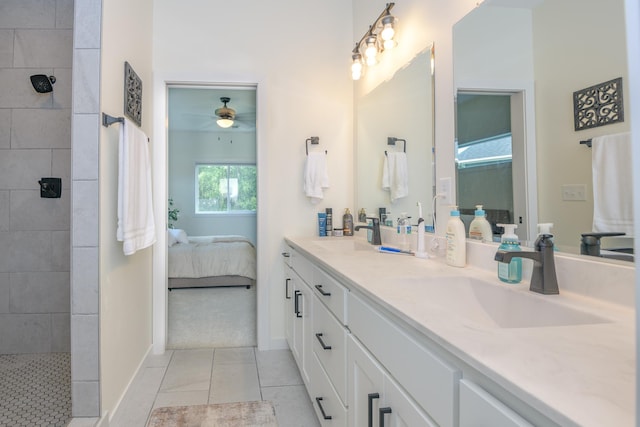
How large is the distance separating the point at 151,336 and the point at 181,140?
4.98 metres

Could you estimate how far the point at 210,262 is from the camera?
13.3ft

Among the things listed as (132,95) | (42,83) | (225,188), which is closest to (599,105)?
(132,95)

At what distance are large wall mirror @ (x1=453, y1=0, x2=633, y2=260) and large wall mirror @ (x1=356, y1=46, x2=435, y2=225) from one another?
12.8 inches

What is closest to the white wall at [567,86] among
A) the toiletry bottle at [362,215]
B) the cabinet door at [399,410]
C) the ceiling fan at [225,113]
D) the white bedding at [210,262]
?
the cabinet door at [399,410]

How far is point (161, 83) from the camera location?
106 inches

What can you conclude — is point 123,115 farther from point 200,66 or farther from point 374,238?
point 374,238

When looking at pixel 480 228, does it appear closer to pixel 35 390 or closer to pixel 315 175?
pixel 315 175

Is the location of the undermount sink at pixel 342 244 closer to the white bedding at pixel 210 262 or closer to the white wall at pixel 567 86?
the white wall at pixel 567 86

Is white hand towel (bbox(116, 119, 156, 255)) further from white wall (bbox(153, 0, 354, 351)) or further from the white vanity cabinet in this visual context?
the white vanity cabinet

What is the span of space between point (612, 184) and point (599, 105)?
210 mm

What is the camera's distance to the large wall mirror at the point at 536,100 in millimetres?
984

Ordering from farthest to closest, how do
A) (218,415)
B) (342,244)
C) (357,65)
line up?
(357,65) → (342,244) → (218,415)

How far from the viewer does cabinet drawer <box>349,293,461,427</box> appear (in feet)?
2.16

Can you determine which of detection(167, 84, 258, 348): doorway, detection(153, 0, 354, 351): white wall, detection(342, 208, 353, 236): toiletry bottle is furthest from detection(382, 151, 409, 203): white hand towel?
detection(167, 84, 258, 348): doorway
